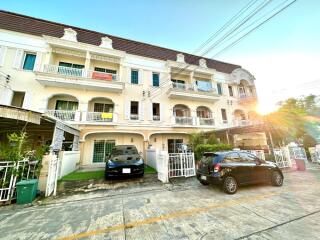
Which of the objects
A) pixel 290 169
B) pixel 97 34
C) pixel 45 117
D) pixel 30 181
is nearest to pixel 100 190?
pixel 30 181

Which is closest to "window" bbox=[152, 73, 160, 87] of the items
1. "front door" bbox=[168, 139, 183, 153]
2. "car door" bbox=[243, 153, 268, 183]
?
"front door" bbox=[168, 139, 183, 153]

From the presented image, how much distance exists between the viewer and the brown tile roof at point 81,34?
39.4 feet

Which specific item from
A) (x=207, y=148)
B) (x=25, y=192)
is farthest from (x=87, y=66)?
(x=207, y=148)

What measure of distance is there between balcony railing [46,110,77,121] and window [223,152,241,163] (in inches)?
450

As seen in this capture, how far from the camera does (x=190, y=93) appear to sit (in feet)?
50.2

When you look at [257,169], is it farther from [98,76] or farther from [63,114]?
[63,114]

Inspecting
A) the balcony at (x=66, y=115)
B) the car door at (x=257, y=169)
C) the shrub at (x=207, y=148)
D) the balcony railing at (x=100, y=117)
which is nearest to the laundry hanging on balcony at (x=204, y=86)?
the shrub at (x=207, y=148)

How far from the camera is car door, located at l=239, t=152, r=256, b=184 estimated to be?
5.64 meters

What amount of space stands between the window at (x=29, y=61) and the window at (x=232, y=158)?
52.7 ft

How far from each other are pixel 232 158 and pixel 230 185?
1.06 meters

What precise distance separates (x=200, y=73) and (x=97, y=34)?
483 inches

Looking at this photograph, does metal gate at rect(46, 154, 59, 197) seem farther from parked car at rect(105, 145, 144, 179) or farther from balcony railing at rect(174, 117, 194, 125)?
balcony railing at rect(174, 117, 194, 125)

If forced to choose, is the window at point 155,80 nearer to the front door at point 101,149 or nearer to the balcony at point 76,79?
the balcony at point 76,79

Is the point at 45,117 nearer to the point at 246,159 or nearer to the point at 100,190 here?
the point at 100,190
